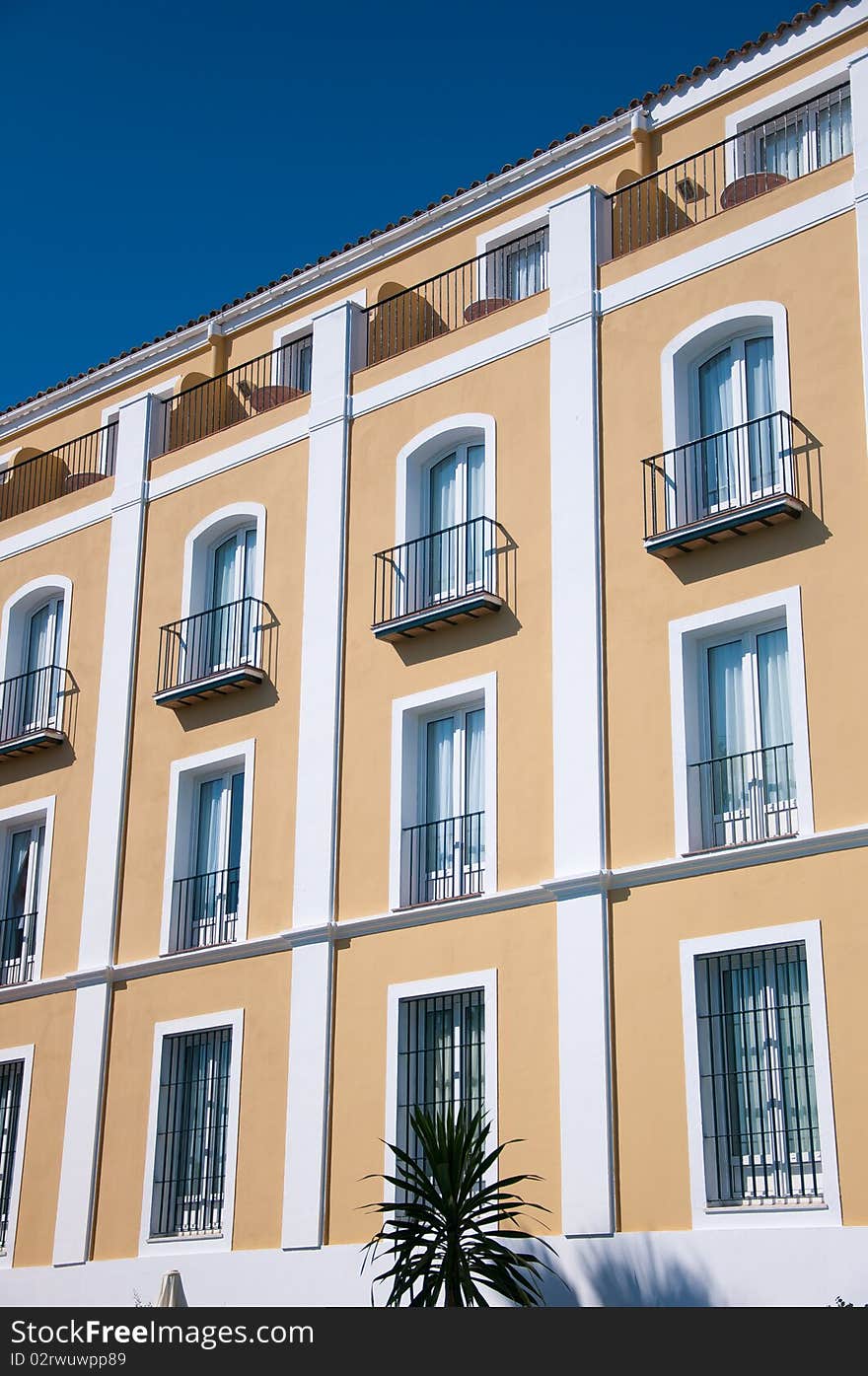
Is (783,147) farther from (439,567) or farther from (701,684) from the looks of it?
(701,684)

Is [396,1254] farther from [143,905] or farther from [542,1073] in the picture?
[143,905]

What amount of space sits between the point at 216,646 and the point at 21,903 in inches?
206

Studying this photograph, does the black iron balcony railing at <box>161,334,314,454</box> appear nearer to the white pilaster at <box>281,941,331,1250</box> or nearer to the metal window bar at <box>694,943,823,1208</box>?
the white pilaster at <box>281,941,331,1250</box>

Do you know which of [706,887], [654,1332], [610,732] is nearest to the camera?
[654,1332]

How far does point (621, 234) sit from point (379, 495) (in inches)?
186

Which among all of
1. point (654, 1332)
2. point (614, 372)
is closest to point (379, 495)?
point (614, 372)

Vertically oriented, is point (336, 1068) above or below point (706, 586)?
below

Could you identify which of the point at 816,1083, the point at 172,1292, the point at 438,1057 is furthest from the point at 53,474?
the point at 816,1083

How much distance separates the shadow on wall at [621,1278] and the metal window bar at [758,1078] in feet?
2.67

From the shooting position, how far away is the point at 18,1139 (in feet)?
81.3

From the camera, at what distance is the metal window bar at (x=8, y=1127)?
24.6 m

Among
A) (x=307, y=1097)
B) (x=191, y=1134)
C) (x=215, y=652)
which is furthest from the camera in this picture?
(x=215, y=652)

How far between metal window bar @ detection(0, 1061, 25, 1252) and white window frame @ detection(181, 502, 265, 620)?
23.4 feet

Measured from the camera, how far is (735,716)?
1956 centimetres
